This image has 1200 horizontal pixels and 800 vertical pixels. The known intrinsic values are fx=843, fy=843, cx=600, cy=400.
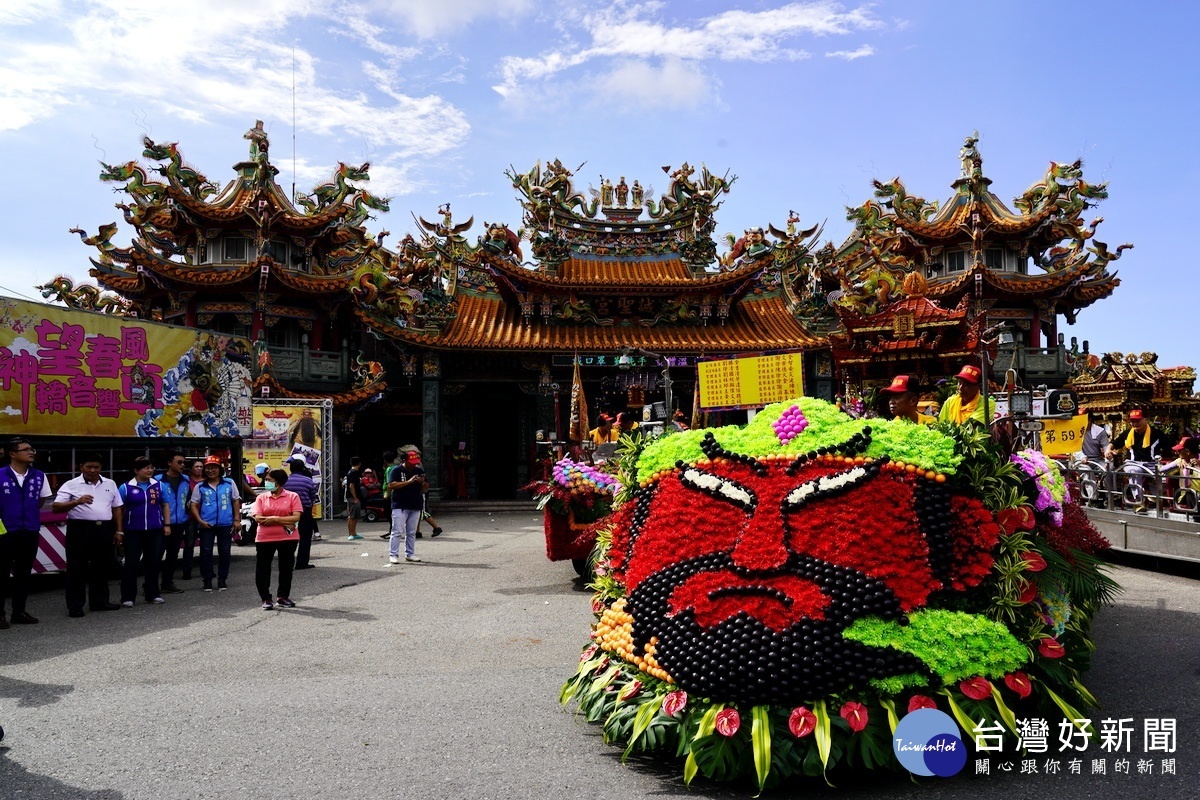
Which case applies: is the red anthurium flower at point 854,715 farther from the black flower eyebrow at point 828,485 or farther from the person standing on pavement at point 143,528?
the person standing on pavement at point 143,528

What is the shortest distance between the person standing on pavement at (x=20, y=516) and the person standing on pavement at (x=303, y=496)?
111 inches

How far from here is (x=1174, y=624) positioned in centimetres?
725

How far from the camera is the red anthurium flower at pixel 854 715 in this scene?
3773mm

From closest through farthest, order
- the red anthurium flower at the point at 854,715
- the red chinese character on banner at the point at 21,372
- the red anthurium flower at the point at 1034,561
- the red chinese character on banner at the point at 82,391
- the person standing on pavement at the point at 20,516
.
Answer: the red anthurium flower at the point at 854,715 < the red anthurium flower at the point at 1034,561 < the person standing on pavement at the point at 20,516 < the red chinese character on banner at the point at 21,372 < the red chinese character on banner at the point at 82,391

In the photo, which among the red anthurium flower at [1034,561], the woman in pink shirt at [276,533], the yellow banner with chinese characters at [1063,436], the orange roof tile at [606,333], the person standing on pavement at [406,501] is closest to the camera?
the red anthurium flower at [1034,561]

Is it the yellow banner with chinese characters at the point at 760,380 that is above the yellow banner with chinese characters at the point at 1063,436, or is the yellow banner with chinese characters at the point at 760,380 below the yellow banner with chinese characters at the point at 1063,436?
above

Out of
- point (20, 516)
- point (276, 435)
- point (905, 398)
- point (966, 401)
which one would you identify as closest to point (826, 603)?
point (905, 398)

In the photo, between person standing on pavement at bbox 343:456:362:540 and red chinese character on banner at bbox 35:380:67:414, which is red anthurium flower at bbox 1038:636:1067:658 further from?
person standing on pavement at bbox 343:456:362:540

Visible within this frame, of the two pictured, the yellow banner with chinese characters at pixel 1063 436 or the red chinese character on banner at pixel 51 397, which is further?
the yellow banner with chinese characters at pixel 1063 436

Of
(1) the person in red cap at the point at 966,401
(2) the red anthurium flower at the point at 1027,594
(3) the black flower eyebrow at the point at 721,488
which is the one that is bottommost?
(2) the red anthurium flower at the point at 1027,594

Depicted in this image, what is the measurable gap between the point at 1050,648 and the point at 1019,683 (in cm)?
34

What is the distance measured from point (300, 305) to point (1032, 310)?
21.2 metres

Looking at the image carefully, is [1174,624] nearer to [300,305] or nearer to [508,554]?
[508,554]

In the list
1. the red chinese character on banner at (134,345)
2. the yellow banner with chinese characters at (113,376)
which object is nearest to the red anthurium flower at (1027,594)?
the yellow banner with chinese characters at (113,376)
